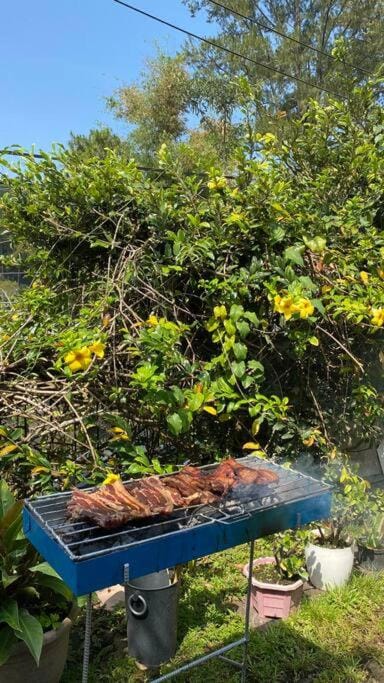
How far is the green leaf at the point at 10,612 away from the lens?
1920mm

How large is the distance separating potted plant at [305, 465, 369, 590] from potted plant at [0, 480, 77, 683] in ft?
4.49

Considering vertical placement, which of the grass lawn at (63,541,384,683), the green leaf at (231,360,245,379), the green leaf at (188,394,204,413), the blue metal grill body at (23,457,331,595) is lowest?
the grass lawn at (63,541,384,683)

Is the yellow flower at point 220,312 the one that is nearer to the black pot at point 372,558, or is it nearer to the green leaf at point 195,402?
the green leaf at point 195,402

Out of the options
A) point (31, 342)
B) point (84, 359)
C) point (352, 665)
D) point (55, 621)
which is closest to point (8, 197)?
point (31, 342)

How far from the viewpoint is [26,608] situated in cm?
215

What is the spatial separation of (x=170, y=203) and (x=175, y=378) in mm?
846

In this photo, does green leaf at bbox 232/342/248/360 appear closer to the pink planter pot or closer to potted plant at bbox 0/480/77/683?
potted plant at bbox 0/480/77/683

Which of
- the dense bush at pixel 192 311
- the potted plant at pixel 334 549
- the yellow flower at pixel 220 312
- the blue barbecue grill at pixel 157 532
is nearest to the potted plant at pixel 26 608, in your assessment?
the dense bush at pixel 192 311

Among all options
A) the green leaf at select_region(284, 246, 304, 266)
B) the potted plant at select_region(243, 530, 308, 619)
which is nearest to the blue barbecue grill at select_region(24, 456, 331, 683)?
the green leaf at select_region(284, 246, 304, 266)

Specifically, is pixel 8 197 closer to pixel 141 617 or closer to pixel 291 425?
pixel 291 425

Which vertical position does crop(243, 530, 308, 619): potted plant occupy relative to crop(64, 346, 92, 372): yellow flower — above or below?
below

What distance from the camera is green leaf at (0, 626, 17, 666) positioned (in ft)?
6.29

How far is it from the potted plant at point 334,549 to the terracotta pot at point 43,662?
1383 millimetres

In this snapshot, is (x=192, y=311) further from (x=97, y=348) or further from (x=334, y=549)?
(x=334, y=549)
